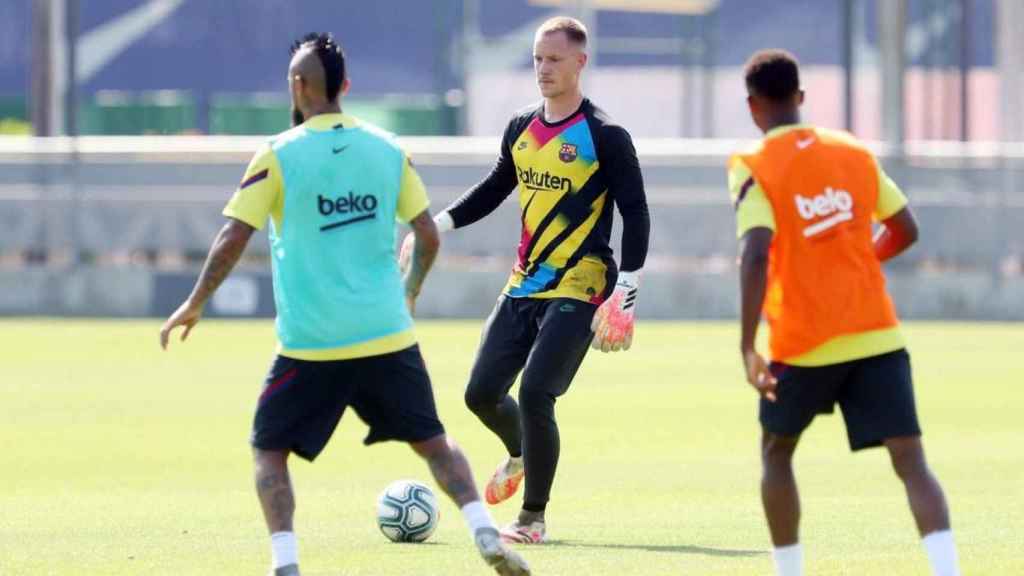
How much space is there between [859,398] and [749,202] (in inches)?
33.5

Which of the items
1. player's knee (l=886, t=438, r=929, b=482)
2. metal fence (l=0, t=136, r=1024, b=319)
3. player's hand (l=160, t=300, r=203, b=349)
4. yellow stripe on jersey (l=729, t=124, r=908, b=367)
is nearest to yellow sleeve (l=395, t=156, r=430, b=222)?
player's hand (l=160, t=300, r=203, b=349)

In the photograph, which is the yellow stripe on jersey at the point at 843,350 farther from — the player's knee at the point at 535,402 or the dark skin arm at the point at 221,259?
the player's knee at the point at 535,402

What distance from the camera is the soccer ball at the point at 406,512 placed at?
9.88 meters

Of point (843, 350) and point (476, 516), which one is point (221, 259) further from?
point (843, 350)

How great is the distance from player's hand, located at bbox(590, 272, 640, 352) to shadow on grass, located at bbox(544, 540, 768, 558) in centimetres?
91

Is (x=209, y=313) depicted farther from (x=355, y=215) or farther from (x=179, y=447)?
(x=355, y=215)

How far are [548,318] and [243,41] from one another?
43271 mm

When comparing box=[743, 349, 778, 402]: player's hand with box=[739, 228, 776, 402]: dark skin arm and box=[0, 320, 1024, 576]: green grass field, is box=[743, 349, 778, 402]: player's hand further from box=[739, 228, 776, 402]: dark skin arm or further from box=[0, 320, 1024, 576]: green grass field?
box=[0, 320, 1024, 576]: green grass field

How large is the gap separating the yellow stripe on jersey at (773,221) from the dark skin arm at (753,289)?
0.15 feet

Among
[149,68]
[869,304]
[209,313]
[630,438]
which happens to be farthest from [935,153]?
[149,68]

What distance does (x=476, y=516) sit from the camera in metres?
8.14

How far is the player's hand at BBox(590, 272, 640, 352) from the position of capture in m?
9.77

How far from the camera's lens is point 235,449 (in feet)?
47.5

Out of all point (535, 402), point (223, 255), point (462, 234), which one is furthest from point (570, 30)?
point (462, 234)
